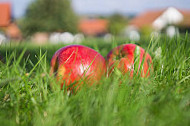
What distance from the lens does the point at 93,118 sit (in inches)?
32.4

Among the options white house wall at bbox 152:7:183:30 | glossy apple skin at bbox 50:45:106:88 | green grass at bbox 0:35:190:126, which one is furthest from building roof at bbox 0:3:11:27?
green grass at bbox 0:35:190:126

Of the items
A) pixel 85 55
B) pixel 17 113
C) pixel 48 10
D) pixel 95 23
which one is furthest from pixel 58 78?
pixel 95 23

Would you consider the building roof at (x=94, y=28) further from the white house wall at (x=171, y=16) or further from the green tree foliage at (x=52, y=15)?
the white house wall at (x=171, y=16)

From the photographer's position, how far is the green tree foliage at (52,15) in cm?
3541

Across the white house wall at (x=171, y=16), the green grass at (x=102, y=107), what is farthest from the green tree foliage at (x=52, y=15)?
the green grass at (x=102, y=107)

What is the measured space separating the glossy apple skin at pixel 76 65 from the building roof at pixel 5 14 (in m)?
28.6

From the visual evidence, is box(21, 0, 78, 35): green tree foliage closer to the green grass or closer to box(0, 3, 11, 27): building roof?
box(0, 3, 11, 27): building roof

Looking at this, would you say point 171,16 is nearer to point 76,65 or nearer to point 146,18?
point 76,65

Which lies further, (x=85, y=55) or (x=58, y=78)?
(x=85, y=55)

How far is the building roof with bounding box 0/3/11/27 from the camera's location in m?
27.3

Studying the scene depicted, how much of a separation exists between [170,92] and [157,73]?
0.51m

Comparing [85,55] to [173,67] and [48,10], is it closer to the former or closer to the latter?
[173,67]

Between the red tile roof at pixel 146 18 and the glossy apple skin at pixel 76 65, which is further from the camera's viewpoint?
the red tile roof at pixel 146 18

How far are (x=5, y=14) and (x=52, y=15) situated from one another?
30.3 ft
